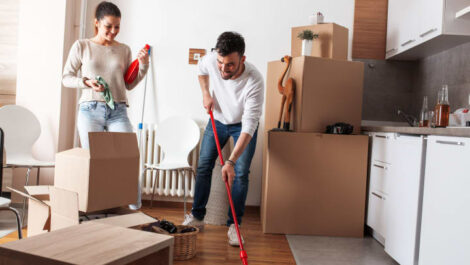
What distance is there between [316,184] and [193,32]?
1.65 metres

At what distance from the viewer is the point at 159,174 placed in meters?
3.34

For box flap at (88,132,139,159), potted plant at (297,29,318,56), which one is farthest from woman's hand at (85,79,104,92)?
potted plant at (297,29,318,56)

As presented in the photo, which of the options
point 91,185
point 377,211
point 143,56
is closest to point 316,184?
point 377,211

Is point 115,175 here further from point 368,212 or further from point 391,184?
point 368,212

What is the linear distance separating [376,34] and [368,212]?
1496mm

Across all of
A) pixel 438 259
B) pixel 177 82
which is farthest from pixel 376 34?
pixel 438 259

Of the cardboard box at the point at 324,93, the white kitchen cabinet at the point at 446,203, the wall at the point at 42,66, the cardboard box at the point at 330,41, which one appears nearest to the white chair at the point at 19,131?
the wall at the point at 42,66

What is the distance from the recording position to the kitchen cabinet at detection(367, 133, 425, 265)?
76.7 inches

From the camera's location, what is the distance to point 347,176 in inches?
107

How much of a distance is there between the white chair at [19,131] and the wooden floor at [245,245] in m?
0.81

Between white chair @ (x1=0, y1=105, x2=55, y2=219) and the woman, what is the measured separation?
92 cm

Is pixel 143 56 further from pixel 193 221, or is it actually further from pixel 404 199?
pixel 404 199

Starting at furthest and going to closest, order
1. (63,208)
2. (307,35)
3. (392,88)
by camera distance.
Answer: (392,88) < (307,35) < (63,208)

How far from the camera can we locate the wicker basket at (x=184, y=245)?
2.07 m
